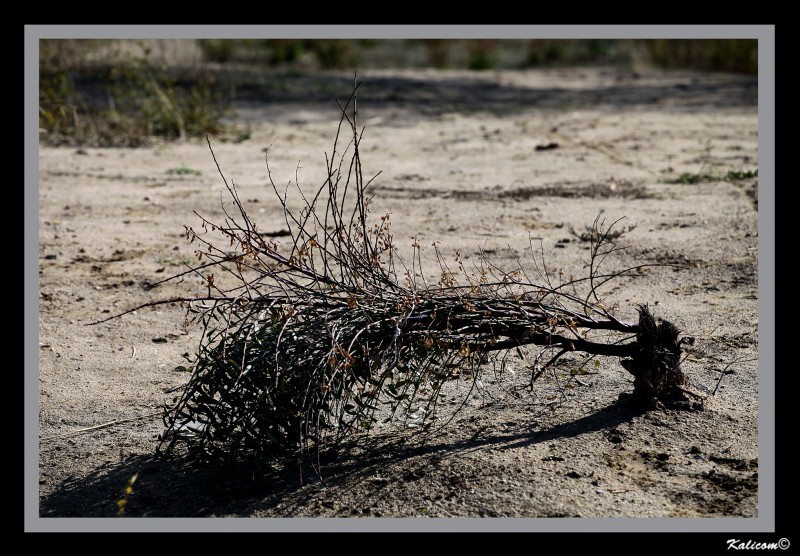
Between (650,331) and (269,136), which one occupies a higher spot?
(269,136)

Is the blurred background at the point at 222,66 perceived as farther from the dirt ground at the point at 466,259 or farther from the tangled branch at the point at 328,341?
the tangled branch at the point at 328,341

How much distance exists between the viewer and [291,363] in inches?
127

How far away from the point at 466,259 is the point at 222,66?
9782mm

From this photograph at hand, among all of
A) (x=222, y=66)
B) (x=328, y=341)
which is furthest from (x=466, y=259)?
(x=222, y=66)

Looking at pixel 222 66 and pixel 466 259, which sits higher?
pixel 222 66

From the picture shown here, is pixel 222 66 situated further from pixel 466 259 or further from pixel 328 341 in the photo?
pixel 328 341

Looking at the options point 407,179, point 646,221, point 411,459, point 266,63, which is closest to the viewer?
point 411,459

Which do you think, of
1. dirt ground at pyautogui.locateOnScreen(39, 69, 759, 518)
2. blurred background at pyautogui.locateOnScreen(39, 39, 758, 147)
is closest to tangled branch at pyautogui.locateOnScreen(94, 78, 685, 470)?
dirt ground at pyautogui.locateOnScreen(39, 69, 759, 518)

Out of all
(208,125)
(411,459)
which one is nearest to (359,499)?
(411,459)

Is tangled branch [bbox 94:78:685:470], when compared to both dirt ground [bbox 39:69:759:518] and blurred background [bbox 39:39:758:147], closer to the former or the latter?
dirt ground [bbox 39:69:759:518]

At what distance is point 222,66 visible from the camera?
14.7m

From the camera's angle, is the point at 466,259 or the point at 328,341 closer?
the point at 328,341

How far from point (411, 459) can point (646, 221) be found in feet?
12.8

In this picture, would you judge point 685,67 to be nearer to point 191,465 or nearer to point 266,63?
point 266,63
